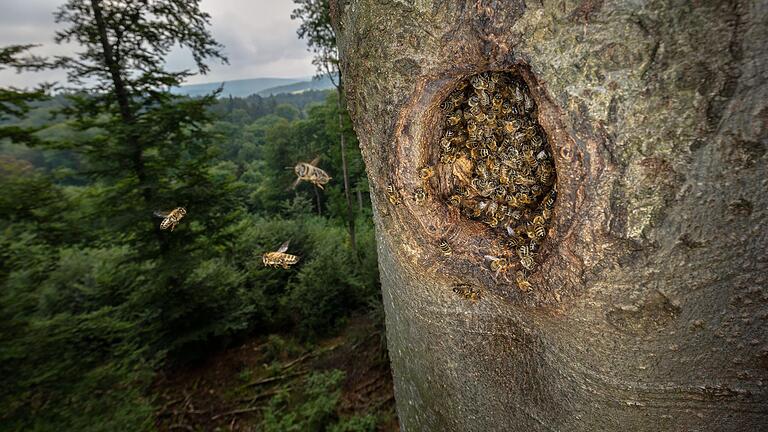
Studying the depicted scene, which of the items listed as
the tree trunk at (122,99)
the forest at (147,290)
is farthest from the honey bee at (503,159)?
the tree trunk at (122,99)

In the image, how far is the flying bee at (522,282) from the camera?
1042 millimetres

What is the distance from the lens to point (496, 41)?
2.79 feet

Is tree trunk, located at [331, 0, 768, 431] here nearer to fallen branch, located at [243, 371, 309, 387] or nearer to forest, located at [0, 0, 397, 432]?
forest, located at [0, 0, 397, 432]

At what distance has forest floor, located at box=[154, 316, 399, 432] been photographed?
593 centimetres

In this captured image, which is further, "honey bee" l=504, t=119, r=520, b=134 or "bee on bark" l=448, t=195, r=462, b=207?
"bee on bark" l=448, t=195, r=462, b=207

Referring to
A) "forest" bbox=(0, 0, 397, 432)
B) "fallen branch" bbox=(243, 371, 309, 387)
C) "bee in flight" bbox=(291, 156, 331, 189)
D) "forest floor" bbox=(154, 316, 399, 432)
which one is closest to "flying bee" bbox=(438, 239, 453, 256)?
"bee in flight" bbox=(291, 156, 331, 189)

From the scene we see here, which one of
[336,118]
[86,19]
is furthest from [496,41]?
[336,118]

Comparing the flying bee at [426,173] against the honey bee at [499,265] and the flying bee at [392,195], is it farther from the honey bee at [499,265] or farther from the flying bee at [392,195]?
the honey bee at [499,265]

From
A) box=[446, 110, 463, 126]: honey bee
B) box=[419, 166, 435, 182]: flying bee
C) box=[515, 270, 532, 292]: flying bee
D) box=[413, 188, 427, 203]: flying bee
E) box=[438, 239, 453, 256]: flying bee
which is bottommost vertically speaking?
box=[515, 270, 532, 292]: flying bee

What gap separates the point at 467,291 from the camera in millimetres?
1184

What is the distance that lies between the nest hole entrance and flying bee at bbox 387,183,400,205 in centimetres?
11

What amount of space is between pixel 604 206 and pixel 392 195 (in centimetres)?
58

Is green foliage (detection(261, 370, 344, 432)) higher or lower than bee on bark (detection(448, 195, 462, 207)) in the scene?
lower

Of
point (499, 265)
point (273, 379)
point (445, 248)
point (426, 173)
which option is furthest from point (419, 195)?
point (273, 379)
